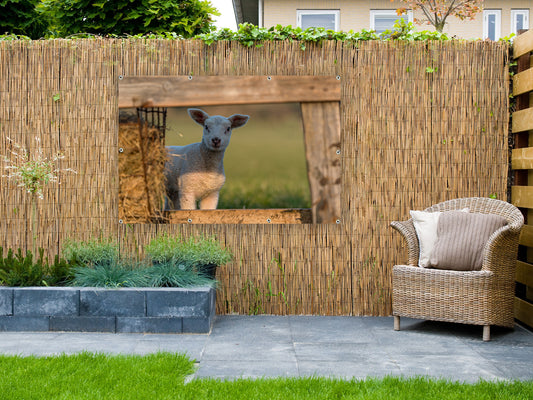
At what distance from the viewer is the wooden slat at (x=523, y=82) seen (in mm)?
4260

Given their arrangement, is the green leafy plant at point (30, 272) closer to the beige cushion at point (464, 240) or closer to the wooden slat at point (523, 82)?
the beige cushion at point (464, 240)

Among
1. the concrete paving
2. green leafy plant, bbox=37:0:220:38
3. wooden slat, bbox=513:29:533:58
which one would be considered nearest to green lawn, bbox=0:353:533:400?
the concrete paving

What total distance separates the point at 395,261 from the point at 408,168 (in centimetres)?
73

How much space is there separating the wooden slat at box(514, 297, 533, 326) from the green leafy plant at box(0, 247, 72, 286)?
3.28 metres

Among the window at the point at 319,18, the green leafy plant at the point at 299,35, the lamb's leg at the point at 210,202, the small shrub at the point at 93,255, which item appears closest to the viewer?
the small shrub at the point at 93,255

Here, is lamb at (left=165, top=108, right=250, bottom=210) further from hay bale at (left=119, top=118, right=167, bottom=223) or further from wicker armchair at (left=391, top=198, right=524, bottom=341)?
wicker armchair at (left=391, top=198, right=524, bottom=341)

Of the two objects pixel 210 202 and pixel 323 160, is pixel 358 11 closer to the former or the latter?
pixel 323 160

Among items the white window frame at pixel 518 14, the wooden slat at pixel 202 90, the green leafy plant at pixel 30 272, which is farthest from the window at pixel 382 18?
the green leafy plant at pixel 30 272

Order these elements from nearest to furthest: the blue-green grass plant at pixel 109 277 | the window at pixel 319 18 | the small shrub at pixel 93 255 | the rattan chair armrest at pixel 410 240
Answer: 1. the blue-green grass plant at pixel 109 277
2. the rattan chair armrest at pixel 410 240
3. the small shrub at pixel 93 255
4. the window at pixel 319 18

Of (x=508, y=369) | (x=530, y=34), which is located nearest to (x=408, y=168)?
(x=530, y=34)

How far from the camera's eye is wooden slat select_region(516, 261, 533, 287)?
165 inches

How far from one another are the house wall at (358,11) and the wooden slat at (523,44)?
27.0ft

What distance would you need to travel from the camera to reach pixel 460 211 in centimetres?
422

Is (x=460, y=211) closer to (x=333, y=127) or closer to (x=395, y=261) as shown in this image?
(x=395, y=261)
